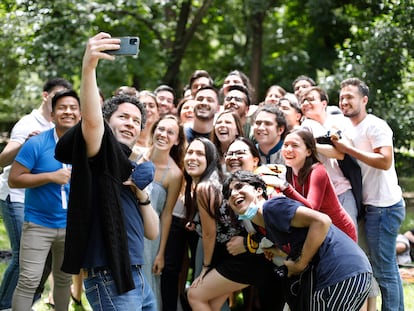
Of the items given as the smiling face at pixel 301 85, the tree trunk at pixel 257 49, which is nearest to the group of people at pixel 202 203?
the smiling face at pixel 301 85

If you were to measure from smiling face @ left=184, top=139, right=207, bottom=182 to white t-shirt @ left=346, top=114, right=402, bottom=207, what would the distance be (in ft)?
4.06

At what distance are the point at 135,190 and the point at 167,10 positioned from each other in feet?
Result: 42.0

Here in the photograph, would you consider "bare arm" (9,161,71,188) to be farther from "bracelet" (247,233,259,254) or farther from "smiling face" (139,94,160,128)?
"smiling face" (139,94,160,128)

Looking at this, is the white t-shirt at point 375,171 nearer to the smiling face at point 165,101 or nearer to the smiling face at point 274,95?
the smiling face at point 274,95

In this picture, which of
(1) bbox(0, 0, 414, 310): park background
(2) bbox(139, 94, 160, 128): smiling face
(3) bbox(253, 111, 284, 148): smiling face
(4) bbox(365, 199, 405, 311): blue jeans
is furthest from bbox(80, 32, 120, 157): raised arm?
(1) bbox(0, 0, 414, 310): park background

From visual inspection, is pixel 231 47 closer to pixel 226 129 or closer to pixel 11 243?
pixel 226 129

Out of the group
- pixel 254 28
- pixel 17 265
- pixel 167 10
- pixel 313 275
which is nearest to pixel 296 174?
pixel 313 275

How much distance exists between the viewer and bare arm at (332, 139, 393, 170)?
465cm

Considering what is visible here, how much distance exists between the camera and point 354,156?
473 cm

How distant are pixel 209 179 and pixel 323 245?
147 centimetres

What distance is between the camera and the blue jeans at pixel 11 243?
476 cm

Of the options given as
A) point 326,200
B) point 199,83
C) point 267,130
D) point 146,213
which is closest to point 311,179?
point 326,200

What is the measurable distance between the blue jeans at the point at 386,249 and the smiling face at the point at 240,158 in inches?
43.1

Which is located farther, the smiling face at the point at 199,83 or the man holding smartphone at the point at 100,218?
the smiling face at the point at 199,83
